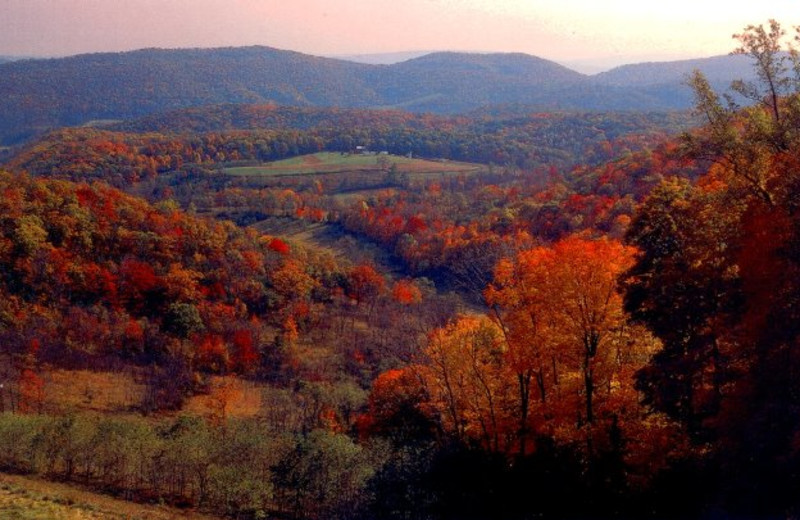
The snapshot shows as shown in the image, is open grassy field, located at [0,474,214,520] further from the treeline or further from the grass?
the treeline

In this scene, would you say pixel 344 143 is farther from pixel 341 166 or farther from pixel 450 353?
pixel 450 353

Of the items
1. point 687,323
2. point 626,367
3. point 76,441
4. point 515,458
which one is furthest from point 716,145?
point 76,441

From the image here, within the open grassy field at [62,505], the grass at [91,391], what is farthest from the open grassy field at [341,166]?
the open grassy field at [62,505]

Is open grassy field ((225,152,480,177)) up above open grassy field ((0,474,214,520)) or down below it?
above

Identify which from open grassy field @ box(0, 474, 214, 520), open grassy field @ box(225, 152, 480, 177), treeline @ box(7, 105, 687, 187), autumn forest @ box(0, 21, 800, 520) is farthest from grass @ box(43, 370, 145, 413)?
open grassy field @ box(225, 152, 480, 177)

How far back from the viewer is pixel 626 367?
2066 centimetres

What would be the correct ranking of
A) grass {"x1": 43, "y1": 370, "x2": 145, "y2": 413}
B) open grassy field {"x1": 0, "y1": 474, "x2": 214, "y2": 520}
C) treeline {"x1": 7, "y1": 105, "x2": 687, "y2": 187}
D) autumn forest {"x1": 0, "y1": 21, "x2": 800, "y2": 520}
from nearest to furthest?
autumn forest {"x1": 0, "y1": 21, "x2": 800, "y2": 520}
open grassy field {"x1": 0, "y1": 474, "x2": 214, "y2": 520}
grass {"x1": 43, "y1": 370, "x2": 145, "y2": 413}
treeline {"x1": 7, "y1": 105, "x2": 687, "y2": 187}

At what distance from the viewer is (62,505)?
21.9m

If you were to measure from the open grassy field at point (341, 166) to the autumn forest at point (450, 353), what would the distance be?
57.3 m

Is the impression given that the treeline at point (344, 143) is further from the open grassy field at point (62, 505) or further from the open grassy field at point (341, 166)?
the open grassy field at point (62, 505)

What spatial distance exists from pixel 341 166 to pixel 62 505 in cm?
12490

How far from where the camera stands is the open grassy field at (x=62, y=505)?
2012cm

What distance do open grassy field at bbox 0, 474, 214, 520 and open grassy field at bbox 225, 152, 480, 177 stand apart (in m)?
113

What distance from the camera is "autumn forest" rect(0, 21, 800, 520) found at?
1580cm
